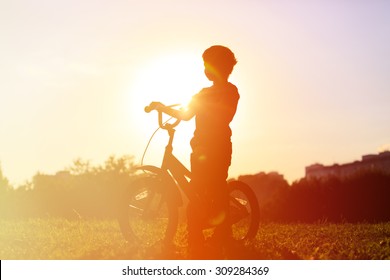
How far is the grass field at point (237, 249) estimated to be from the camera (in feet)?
24.7

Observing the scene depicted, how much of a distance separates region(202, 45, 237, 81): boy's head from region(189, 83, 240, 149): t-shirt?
6.4 inches

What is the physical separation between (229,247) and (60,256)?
7.98ft

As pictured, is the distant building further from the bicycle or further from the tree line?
the bicycle

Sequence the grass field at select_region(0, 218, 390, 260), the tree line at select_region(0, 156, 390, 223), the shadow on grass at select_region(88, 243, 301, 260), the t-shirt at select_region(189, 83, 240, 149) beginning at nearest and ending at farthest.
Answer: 1. the shadow on grass at select_region(88, 243, 301, 260)
2. the grass field at select_region(0, 218, 390, 260)
3. the t-shirt at select_region(189, 83, 240, 149)
4. the tree line at select_region(0, 156, 390, 223)

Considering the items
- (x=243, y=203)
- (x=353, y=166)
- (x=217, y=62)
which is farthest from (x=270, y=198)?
(x=353, y=166)

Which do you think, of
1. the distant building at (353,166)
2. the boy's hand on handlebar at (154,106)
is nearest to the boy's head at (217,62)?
the boy's hand on handlebar at (154,106)

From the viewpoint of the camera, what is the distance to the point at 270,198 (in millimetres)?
26172

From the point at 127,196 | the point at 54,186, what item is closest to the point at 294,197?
the point at 54,186

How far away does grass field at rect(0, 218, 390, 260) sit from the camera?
7520mm

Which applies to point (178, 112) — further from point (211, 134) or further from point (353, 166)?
point (353, 166)

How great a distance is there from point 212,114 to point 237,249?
196cm

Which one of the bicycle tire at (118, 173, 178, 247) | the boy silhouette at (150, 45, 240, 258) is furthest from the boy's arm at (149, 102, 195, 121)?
the bicycle tire at (118, 173, 178, 247)

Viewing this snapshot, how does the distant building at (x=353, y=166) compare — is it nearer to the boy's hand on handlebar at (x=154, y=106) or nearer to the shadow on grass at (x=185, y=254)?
the shadow on grass at (x=185, y=254)

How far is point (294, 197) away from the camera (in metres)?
23.3
